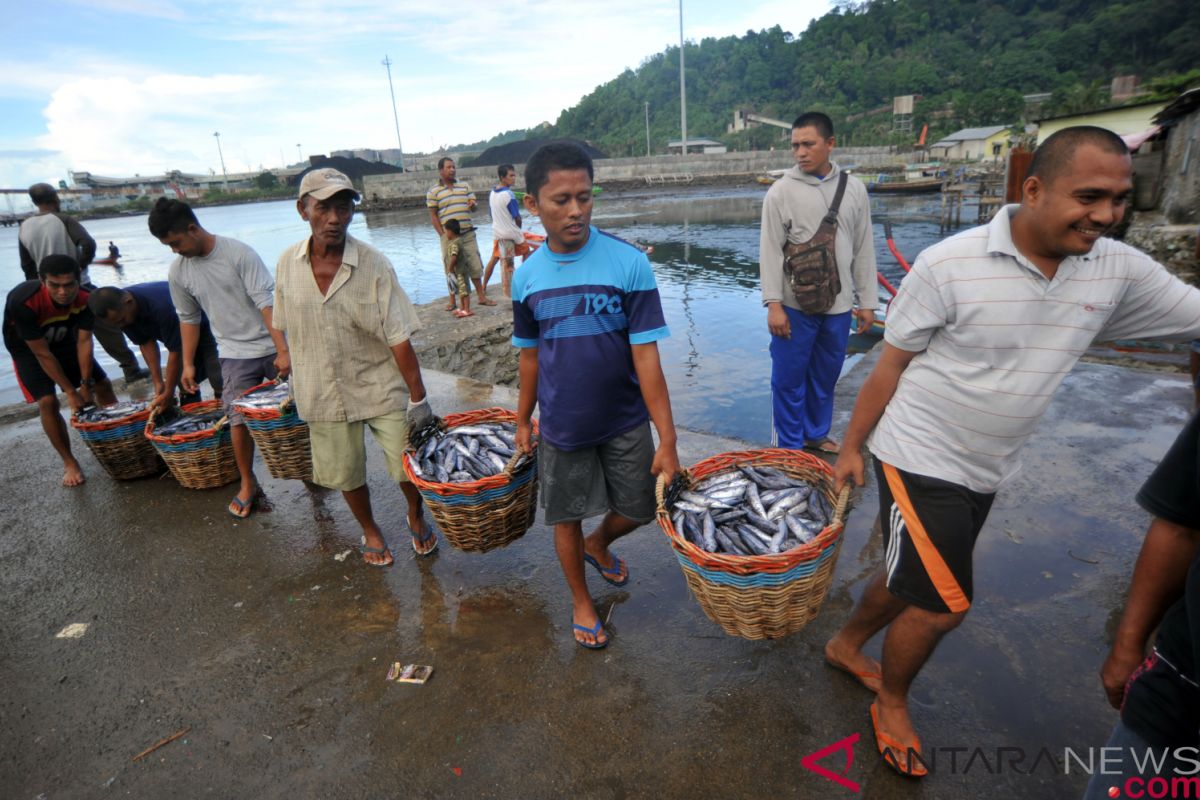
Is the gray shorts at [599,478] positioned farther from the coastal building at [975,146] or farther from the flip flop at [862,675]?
the coastal building at [975,146]

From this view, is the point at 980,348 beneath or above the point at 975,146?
beneath

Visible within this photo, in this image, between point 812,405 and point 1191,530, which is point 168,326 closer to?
point 812,405

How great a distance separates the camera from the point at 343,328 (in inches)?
137

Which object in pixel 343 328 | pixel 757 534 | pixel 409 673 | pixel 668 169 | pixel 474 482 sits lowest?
pixel 409 673

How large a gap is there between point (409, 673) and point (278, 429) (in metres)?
2.11

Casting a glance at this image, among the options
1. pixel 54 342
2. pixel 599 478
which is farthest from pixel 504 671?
pixel 54 342

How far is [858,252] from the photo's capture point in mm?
4445

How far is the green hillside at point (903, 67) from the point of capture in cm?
6369

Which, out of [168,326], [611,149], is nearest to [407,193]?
[611,149]

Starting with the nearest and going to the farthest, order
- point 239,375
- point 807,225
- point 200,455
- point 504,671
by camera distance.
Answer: point 504,671 < point 807,225 < point 239,375 < point 200,455

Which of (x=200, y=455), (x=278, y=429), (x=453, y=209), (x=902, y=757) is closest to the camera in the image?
(x=902, y=757)

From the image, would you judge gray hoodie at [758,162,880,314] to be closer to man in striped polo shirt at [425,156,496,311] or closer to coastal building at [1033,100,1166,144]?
man in striped polo shirt at [425,156,496,311]

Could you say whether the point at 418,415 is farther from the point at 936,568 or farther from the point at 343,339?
the point at 936,568

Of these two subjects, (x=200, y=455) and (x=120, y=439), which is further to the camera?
(x=120, y=439)
